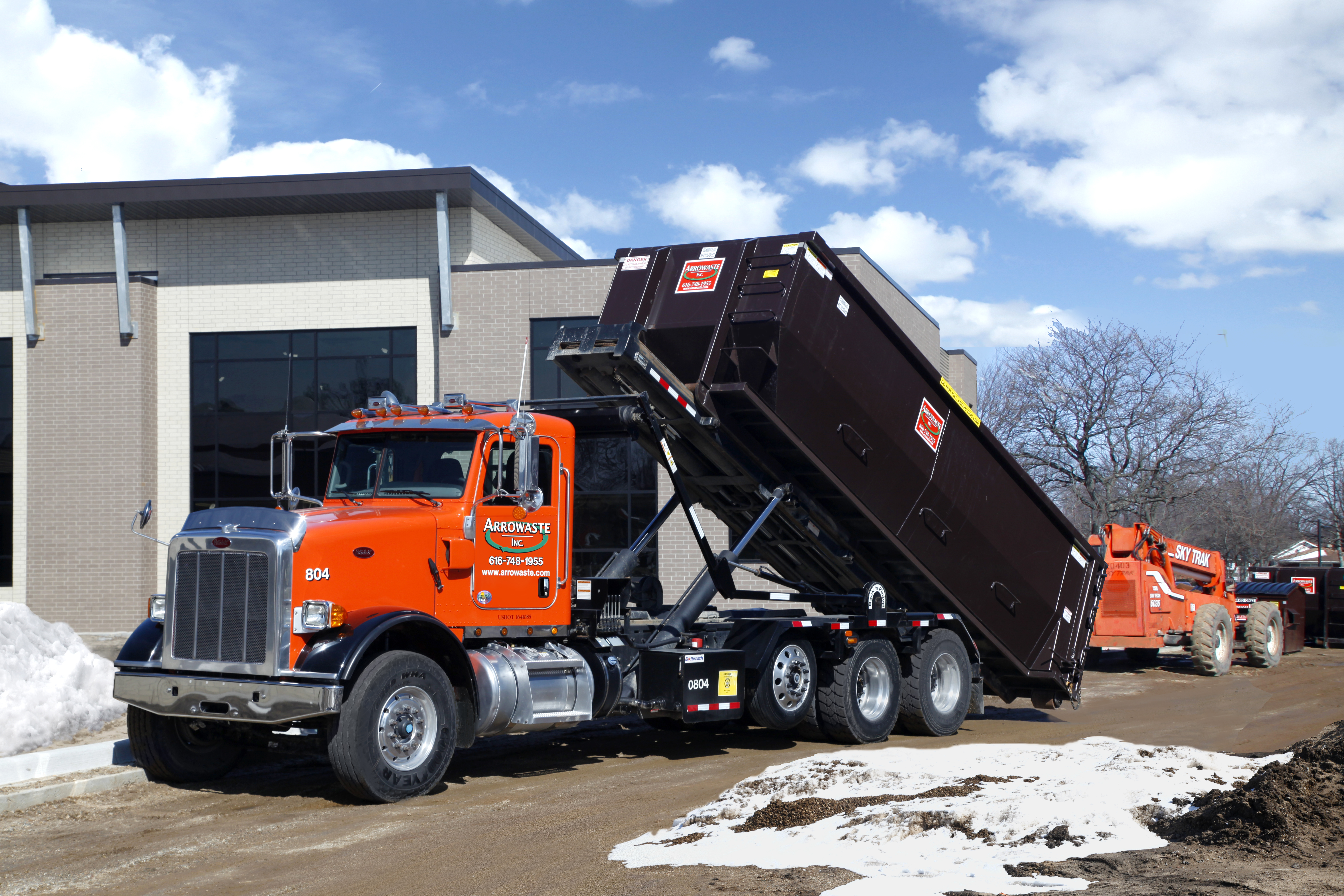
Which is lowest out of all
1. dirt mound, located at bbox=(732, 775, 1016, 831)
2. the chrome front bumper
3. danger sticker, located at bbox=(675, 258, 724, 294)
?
dirt mound, located at bbox=(732, 775, 1016, 831)

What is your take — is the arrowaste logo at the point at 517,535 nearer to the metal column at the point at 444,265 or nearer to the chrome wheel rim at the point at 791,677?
the chrome wheel rim at the point at 791,677

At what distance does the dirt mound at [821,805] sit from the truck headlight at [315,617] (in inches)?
118

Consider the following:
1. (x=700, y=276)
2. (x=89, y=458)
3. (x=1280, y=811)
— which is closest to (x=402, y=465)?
(x=700, y=276)

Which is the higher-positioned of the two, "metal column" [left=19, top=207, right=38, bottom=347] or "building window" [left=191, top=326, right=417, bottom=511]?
"metal column" [left=19, top=207, right=38, bottom=347]

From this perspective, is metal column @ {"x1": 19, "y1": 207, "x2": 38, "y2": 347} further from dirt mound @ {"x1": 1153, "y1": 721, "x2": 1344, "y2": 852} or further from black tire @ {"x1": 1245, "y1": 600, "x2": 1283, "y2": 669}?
dirt mound @ {"x1": 1153, "y1": 721, "x2": 1344, "y2": 852}

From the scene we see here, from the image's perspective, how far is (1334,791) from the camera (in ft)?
19.5

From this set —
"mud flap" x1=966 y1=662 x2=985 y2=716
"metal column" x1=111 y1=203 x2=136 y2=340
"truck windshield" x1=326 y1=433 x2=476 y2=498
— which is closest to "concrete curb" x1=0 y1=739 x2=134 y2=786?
"truck windshield" x1=326 y1=433 x2=476 y2=498

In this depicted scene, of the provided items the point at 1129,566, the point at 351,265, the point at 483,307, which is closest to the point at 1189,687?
the point at 1129,566

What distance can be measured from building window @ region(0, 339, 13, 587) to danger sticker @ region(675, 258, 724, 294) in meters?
19.2

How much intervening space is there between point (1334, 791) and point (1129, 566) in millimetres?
12790

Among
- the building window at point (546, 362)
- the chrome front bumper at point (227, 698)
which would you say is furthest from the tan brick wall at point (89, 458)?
the chrome front bumper at point (227, 698)

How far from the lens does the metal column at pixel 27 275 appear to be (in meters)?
23.4

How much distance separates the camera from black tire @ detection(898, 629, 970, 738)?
11695mm

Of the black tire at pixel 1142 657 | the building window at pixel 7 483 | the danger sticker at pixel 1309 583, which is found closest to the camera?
the black tire at pixel 1142 657
